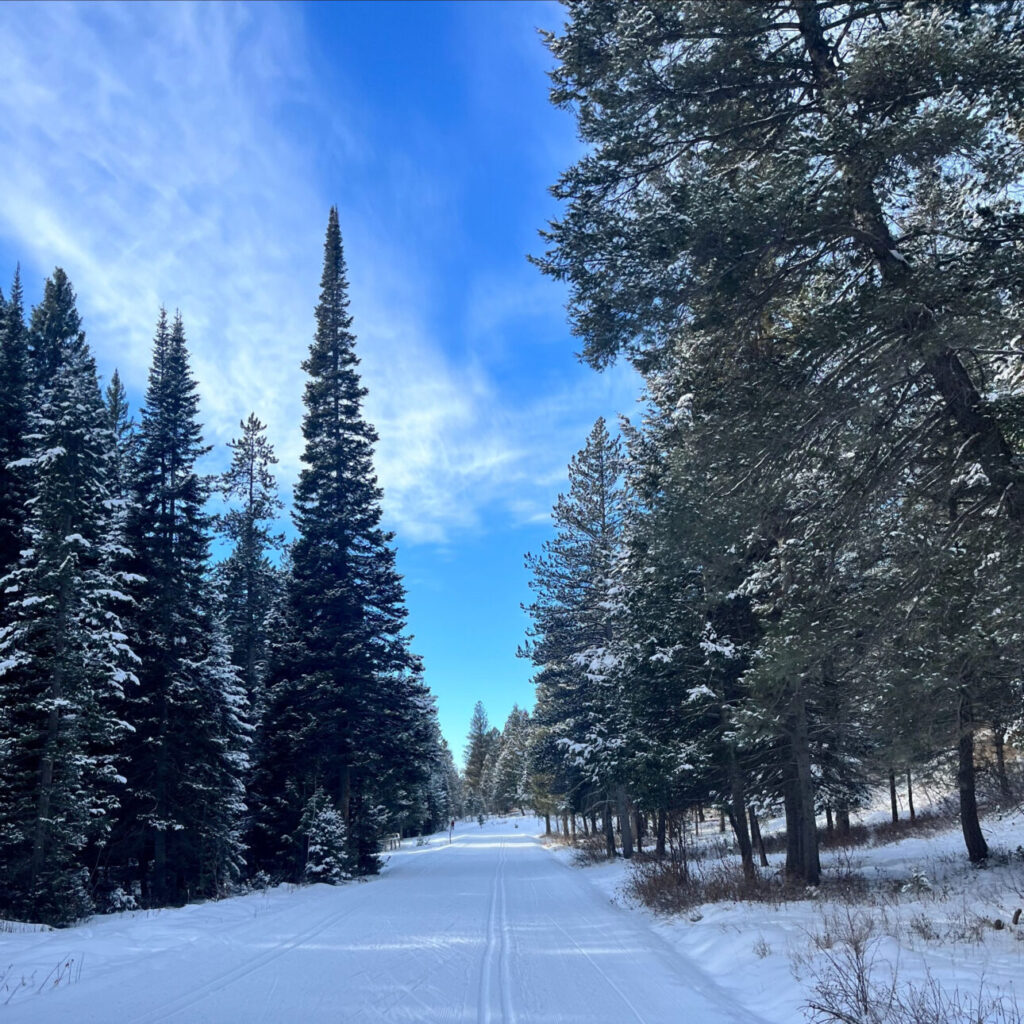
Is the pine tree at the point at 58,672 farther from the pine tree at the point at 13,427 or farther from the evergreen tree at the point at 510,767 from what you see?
the evergreen tree at the point at 510,767

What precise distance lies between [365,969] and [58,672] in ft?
33.1

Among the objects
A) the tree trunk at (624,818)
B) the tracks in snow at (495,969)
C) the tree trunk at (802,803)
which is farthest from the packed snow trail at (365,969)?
the tree trunk at (624,818)

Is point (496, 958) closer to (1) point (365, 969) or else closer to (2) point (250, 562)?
(1) point (365, 969)

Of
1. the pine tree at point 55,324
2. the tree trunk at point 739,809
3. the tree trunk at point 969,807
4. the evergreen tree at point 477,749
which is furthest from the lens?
the evergreen tree at point 477,749

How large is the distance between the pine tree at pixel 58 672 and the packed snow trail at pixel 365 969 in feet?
5.99

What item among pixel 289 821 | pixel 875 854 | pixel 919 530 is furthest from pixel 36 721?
pixel 875 854

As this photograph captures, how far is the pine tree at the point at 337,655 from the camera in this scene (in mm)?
24016

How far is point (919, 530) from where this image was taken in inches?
329

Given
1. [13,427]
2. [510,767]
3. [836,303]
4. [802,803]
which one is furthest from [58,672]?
[510,767]

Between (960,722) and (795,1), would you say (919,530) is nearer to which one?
(960,722)

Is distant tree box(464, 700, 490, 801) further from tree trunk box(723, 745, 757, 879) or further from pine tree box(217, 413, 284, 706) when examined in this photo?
tree trunk box(723, 745, 757, 879)

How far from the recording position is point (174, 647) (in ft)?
63.5

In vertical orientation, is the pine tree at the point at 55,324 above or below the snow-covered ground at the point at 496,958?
above

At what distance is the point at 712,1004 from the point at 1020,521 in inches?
225
